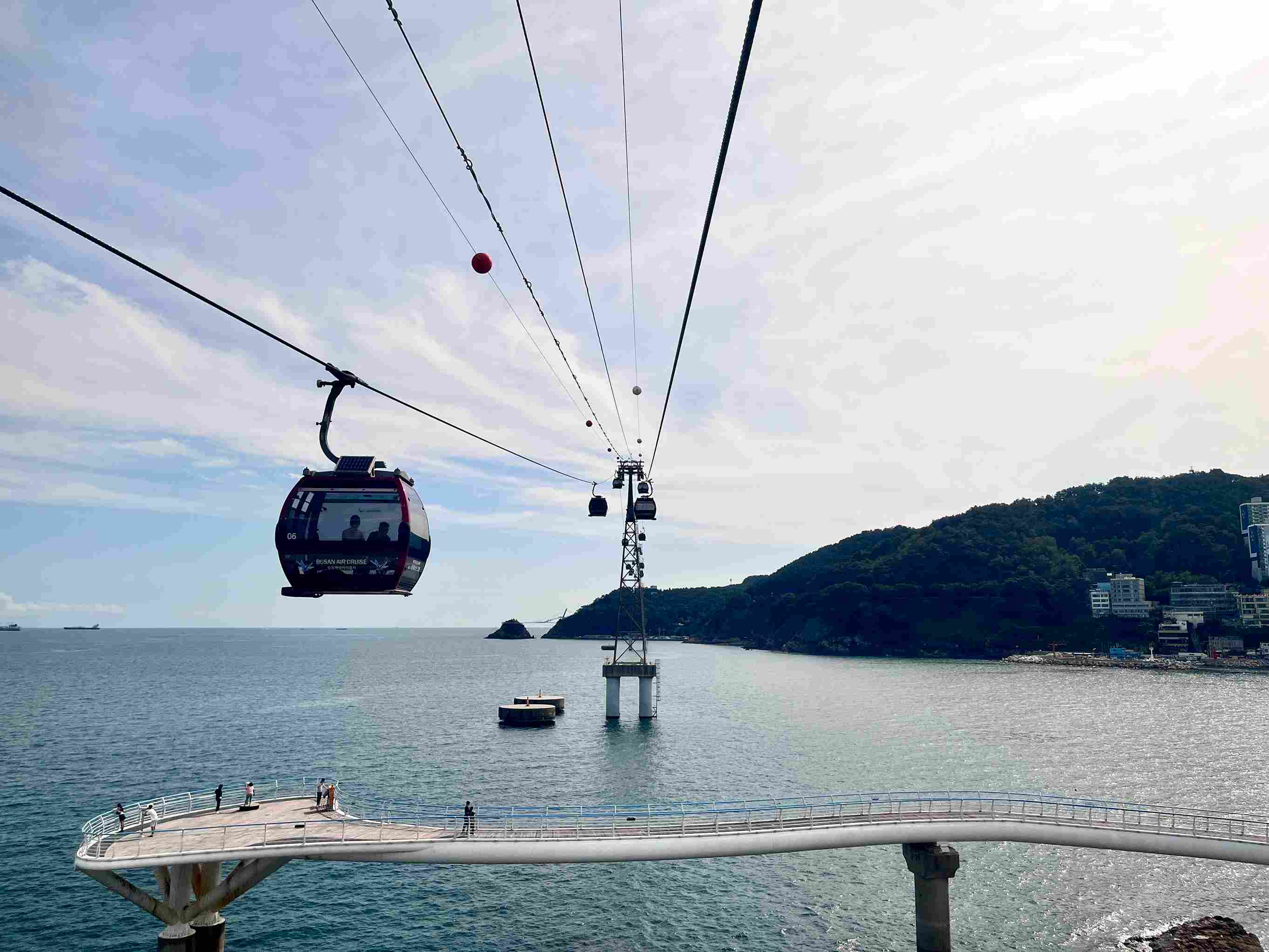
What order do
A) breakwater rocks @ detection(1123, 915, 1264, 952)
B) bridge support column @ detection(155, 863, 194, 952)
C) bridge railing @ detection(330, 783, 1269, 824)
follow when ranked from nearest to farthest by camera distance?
1. bridge support column @ detection(155, 863, 194, 952)
2. bridge railing @ detection(330, 783, 1269, 824)
3. breakwater rocks @ detection(1123, 915, 1264, 952)

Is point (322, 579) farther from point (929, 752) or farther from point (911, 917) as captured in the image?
point (929, 752)

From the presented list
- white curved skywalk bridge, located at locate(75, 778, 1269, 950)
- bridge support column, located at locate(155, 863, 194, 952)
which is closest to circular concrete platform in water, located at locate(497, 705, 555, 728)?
white curved skywalk bridge, located at locate(75, 778, 1269, 950)

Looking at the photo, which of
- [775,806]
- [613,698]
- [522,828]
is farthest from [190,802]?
[613,698]

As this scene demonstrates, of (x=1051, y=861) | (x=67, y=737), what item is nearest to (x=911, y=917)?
(x=1051, y=861)

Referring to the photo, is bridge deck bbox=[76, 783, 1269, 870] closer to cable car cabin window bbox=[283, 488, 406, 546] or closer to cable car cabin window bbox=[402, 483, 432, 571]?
cable car cabin window bbox=[402, 483, 432, 571]

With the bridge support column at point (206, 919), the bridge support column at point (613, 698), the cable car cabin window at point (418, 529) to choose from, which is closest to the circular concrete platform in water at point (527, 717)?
the bridge support column at point (613, 698)

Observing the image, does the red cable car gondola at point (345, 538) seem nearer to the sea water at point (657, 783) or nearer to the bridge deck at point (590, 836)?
the bridge deck at point (590, 836)

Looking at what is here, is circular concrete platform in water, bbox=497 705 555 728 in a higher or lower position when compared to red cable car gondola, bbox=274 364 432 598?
lower
